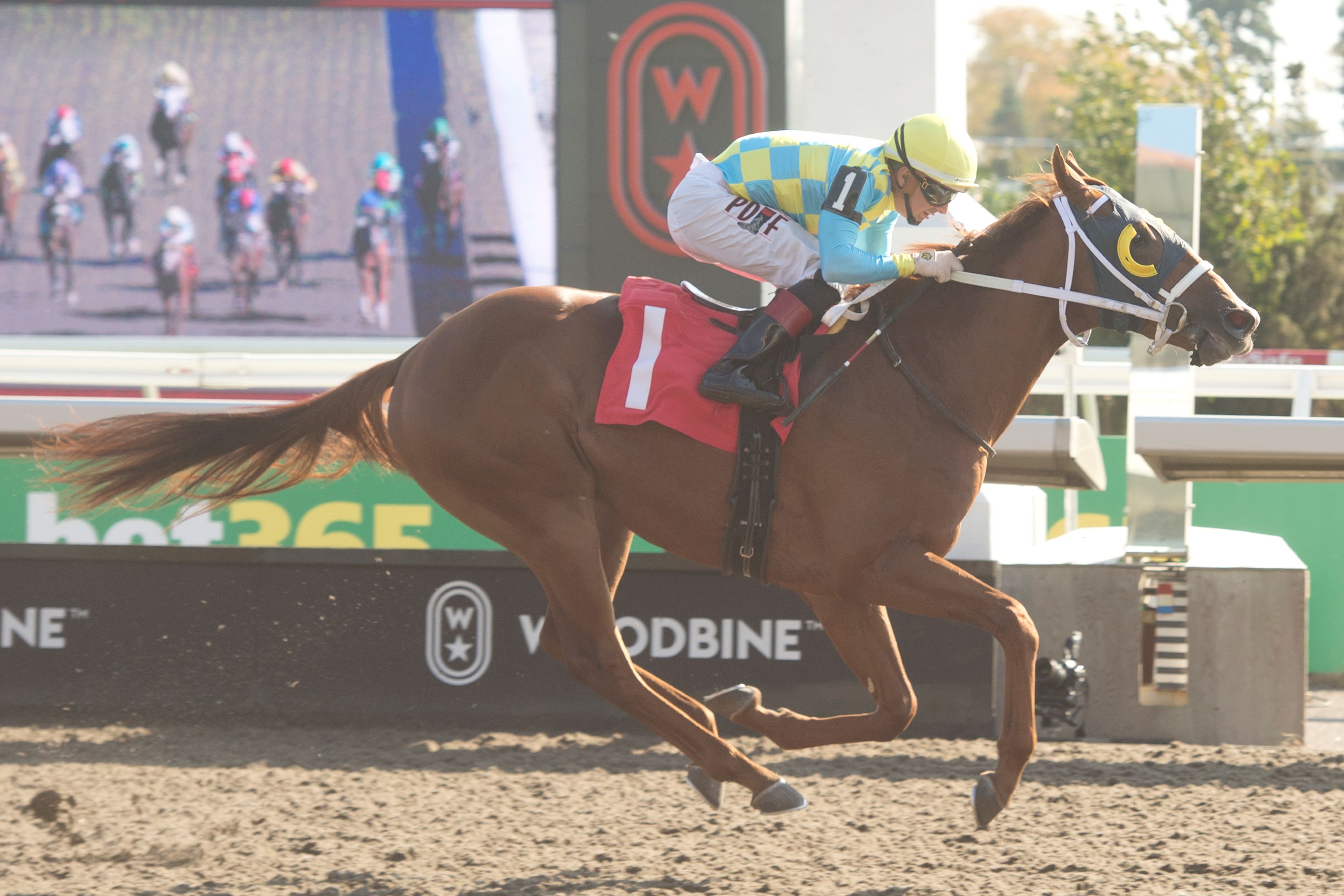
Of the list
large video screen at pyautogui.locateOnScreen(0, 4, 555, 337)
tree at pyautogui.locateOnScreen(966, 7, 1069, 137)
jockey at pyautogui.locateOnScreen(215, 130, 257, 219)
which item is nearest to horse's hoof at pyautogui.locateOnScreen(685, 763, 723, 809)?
large video screen at pyautogui.locateOnScreen(0, 4, 555, 337)

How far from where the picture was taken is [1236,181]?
46.7 ft

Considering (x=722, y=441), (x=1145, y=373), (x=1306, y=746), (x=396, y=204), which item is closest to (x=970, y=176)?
(x=722, y=441)

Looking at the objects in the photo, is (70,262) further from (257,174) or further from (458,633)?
(458,633)

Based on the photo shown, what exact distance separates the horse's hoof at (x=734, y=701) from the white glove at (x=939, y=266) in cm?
123

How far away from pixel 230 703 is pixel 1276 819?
358cm

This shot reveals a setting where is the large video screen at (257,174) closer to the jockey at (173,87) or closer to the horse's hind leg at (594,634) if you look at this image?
the jockey at (173,87)

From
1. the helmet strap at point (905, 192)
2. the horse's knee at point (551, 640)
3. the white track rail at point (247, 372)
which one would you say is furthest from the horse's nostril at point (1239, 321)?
the white track rail at point (247, 372)

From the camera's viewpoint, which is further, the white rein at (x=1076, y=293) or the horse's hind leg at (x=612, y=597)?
the horse's hind leg at (x=612, y=597)

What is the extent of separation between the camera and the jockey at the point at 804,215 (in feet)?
12.4

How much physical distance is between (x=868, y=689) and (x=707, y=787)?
51cm

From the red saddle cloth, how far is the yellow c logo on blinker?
34.1 inches

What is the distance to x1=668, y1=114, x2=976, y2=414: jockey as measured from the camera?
12.4ft

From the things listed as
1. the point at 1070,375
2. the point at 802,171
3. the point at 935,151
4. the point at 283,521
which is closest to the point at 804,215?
the point at 802,171

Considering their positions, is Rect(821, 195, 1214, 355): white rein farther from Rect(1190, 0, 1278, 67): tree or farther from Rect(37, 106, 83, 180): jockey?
Rect(1190, 0, 1278, 67): tree
